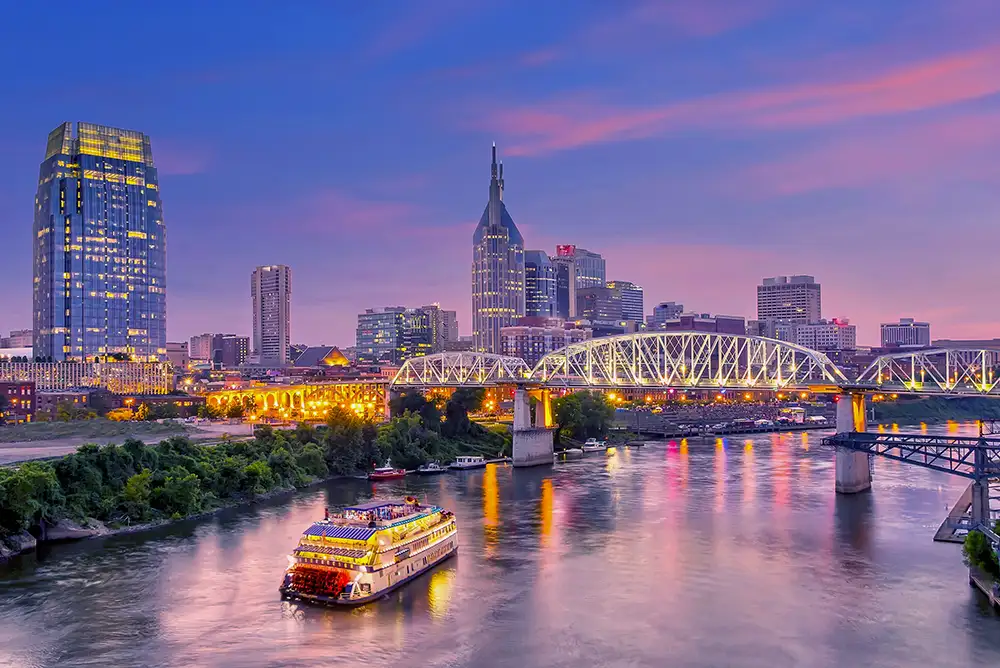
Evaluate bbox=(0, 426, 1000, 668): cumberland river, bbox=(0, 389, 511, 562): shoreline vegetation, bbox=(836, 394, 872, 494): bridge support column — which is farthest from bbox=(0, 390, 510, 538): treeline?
bbox=(836, 394, 872, 494): bridge support column

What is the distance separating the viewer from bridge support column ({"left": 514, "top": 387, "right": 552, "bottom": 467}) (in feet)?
364

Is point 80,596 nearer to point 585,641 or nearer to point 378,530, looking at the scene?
point 378,530

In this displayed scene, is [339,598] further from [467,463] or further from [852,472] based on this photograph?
[467,463]

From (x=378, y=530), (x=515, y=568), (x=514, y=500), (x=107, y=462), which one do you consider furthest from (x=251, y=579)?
(x=514, y=500)

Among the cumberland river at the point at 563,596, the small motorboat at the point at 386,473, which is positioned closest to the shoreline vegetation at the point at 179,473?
the cumberland river at the point at 563,596

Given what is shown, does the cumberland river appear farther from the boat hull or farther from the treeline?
the treeline

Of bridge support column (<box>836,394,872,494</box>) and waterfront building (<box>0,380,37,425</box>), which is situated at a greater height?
waterfront building (<box>0,380,37,425</box>)

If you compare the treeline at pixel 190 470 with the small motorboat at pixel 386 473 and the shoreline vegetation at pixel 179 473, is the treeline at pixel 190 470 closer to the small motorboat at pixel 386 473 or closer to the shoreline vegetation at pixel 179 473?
the shoreline vegetation at pixel 179 473

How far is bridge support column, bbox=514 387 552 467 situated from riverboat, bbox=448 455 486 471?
4.06m

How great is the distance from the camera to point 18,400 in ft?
461

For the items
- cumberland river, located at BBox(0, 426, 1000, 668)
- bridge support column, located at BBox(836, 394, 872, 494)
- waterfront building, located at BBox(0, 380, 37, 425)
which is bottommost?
cumberland river, located at BBox(0, 426, 1000, 668)

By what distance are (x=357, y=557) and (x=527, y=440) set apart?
6650cm

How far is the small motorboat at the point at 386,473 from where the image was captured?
9394cm

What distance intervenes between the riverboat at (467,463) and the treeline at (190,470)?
9.61 feet
